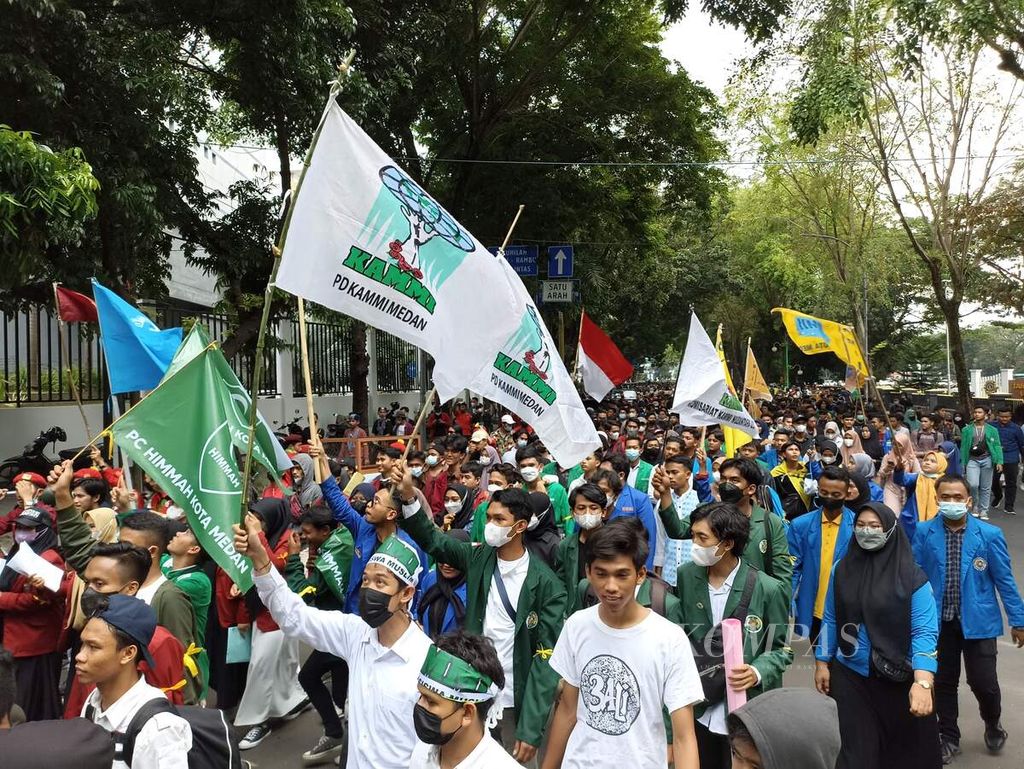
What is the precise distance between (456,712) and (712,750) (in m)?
1.75

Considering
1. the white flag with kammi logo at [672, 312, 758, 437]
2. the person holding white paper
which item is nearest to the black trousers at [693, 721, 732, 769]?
the person holding white paper

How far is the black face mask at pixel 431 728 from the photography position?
2.50m

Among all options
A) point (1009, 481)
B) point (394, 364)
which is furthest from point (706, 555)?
point (394, 364)

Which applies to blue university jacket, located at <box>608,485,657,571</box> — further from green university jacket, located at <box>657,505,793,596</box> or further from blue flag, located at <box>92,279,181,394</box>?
blue flag, located at <box>92,279,181,394</box>

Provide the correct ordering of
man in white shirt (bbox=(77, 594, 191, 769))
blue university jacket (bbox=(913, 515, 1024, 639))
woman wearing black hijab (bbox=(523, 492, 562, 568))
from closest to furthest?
1. man in white shirt (bbox=(77, 594, 191, 769))
2. woman wearing black hijab (bbox=(523, 492, 562, 568))
3. blue university jacket (bbox=(913, 515, 1024, 639))

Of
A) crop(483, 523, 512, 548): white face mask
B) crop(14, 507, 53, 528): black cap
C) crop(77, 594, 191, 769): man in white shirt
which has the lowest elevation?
crop(77, 594, 191, 769): man in white shirt

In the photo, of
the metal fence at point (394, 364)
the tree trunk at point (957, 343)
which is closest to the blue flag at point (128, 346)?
the tree trunk at point (957, 343)

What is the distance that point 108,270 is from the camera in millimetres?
11453

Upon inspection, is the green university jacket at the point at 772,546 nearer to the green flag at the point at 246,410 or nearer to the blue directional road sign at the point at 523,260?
the green flag at the point at 246,410

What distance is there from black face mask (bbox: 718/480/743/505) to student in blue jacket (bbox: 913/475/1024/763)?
3.48 ft

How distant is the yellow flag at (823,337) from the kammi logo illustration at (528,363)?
822 centimetres

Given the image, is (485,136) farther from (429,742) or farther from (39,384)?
(429,742)

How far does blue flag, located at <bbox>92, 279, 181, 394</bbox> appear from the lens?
6.82 meters

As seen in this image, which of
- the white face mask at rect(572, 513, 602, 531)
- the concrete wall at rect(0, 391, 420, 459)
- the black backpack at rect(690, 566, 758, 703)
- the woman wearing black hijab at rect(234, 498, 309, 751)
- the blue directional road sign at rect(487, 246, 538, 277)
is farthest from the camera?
the blue directional road sign at rect(487, 246, 538, 277)
